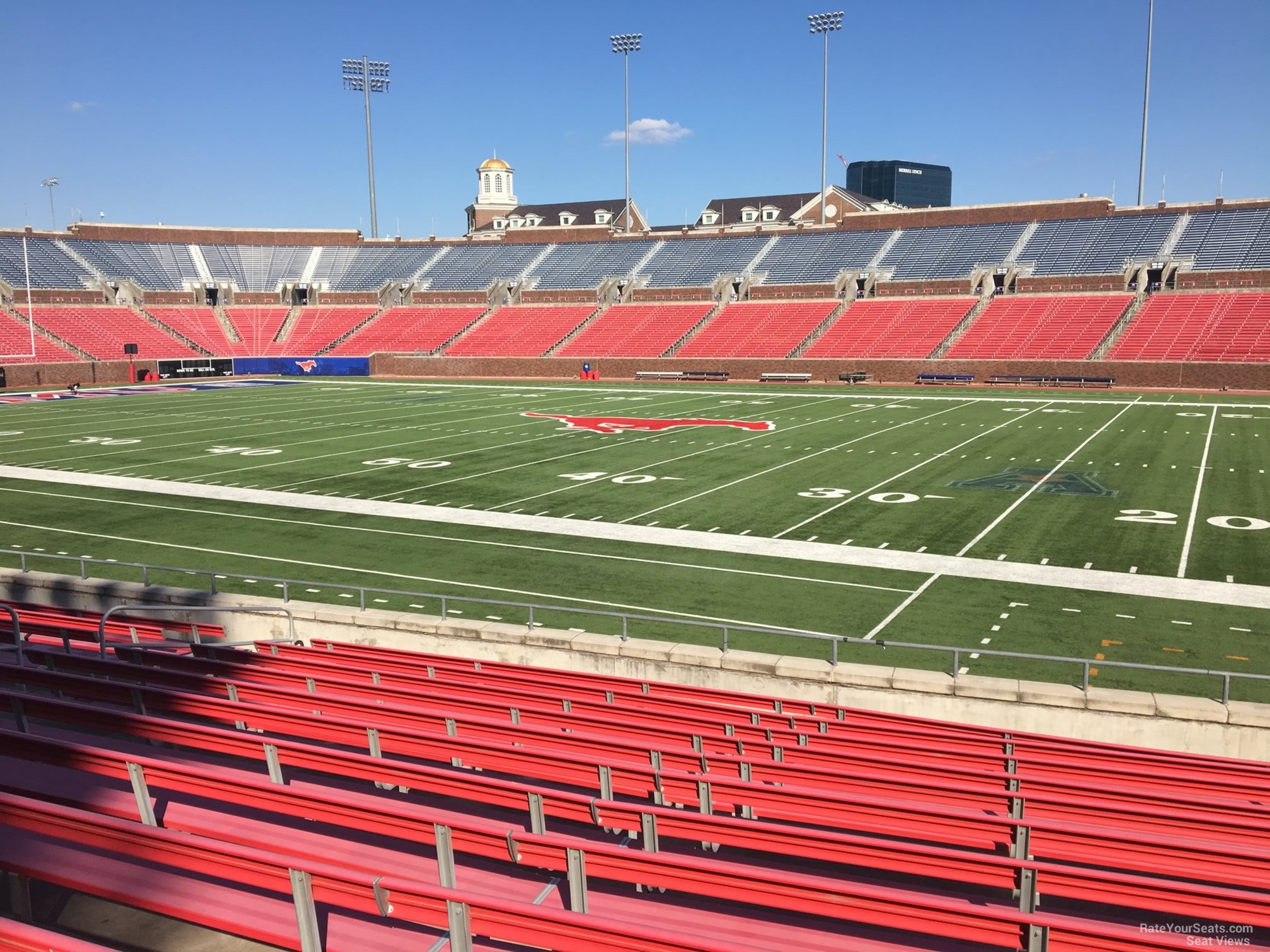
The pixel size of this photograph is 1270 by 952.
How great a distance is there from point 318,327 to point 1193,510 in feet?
244

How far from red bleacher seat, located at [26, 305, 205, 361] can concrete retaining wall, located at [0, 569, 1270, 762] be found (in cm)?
6498

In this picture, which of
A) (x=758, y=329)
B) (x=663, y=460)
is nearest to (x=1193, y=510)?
(x=663, y=460)

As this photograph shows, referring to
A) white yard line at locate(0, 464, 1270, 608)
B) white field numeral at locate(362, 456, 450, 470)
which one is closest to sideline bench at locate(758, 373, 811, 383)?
white field numeral at locate(362, 456, 450, 470)

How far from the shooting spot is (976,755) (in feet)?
24.7

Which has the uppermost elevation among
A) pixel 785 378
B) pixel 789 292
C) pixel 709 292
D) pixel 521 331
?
pixel 709 292

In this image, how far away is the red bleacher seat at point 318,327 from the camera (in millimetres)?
77875

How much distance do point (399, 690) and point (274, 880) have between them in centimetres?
436

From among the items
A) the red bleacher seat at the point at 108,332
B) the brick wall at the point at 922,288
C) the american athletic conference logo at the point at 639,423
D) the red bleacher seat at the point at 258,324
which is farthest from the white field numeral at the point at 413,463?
the red bleacher seat at the point at 258,324

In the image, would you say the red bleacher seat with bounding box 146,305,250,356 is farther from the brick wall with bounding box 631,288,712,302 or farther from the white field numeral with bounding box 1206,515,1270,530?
the white field numeral with bounding box 1206,515,1270,530

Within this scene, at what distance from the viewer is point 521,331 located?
7619cm

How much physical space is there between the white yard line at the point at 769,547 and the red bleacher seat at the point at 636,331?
149 feet

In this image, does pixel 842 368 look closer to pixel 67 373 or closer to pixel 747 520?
pixel 747 520

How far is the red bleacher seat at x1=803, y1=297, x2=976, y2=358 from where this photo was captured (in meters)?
62.2

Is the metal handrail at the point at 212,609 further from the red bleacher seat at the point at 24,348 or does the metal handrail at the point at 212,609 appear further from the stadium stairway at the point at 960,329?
the red bleacher seat at the point at 24,348
